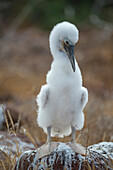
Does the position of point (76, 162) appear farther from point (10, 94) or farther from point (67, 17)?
point (67, 17)

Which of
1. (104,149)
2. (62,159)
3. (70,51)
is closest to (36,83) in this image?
(104,149)

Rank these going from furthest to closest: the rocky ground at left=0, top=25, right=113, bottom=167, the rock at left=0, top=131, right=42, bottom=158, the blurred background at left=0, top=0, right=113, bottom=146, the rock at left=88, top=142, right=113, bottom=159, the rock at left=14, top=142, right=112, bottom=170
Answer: the blurred background at left=0, top=0, right=113, bottom=146 → the rocky ground at left=0, top=25, right=113, bottom=167 → the rock at left=0, top=131, right=42, bottom=158 → the rock at left=88, top=142, right=113, bottom=159 → the rock at left=14, top=142, right=112, bottom=170

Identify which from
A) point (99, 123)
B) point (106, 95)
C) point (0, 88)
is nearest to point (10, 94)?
point (0, 88)

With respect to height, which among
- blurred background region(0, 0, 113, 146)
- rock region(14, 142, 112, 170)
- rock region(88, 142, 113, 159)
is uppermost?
blurred background region(0, 0, 113, 146)

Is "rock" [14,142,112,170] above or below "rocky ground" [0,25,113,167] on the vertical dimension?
below

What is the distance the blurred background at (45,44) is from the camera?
948 centimetres

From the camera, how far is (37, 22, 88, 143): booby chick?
9.36ft

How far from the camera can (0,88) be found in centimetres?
823

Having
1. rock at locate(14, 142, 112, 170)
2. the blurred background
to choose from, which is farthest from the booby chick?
the blurred background

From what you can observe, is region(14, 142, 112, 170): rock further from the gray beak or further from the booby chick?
the gray beak

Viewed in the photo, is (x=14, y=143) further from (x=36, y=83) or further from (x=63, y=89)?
(x=36, y=83)

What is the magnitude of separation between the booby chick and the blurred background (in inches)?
132

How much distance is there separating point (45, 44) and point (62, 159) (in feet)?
46.5

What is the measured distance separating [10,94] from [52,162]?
5393 millimetres
